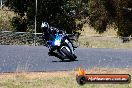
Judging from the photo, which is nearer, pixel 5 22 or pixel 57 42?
pixel 57 42


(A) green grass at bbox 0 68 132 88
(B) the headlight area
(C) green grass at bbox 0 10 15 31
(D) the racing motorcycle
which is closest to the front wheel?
(D) the racing motorcycle

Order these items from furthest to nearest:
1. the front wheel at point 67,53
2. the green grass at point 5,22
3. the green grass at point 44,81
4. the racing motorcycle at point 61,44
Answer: the green grass at point 5,22, the front wheel at point 67,53, the racing motorcycle at point 61,44, the green grass at point 44,81

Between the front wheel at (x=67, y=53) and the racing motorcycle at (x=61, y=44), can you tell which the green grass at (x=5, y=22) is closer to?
the front wheel at (x=67, y=53)

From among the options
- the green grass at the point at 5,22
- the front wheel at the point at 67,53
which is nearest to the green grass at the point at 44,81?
Answer: the front wheel at the point at 67,53

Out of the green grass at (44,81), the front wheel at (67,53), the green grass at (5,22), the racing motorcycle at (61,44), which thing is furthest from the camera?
the green grass at (5,22)

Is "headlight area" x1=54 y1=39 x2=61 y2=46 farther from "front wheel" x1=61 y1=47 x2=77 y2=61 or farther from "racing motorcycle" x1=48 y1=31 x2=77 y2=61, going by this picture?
"front wheel" x1=61 y1=47 x2=77 y2=61

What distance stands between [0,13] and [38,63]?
84.8ft

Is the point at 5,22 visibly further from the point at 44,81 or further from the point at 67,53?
the point at 44,81

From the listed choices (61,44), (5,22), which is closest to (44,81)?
(61,44)

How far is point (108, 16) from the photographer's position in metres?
41.3

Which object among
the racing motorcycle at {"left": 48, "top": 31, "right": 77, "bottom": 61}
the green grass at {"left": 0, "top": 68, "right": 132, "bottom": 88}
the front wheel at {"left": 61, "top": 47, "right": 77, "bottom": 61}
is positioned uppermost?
the racing motorcycle at {"left": 48, "top": 31, "right": 77, "bottom": 61}

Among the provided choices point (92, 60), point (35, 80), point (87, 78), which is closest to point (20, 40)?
point (92, 60)

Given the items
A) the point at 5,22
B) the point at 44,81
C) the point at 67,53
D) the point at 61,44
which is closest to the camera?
the point at 44,81

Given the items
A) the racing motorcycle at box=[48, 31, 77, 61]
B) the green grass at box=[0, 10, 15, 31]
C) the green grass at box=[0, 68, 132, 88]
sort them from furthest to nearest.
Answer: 1. the green grass at box=[0, 10, 15, 31]
2. the racing motorcycle at box=[48, 31, 77, 61]
3. the green grass at box=[0, 68, 132, 88]
